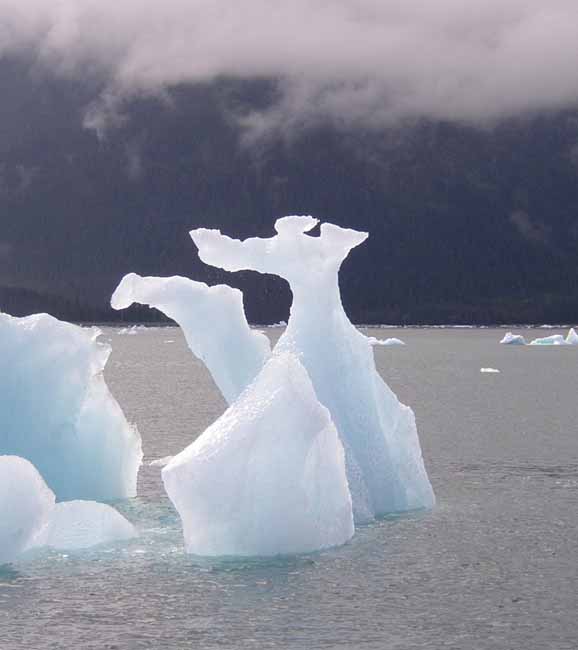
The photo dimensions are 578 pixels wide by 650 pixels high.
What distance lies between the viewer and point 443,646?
12.3 m

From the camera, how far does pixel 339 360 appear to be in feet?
63.1

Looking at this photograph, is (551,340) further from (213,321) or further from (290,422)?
(290,422)

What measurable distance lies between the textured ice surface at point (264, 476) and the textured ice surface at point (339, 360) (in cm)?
269

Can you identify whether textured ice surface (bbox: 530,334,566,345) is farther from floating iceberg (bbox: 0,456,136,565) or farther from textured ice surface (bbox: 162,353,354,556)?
floating iceberg (bbox: 0,456,136,565)

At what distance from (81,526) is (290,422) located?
349 centimetres

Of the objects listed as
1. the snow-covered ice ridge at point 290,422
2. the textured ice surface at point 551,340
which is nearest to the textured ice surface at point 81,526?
the snow-covered ice ridge at point 290,422

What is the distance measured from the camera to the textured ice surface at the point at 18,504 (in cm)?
1509

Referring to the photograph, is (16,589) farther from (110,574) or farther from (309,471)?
(309,471)

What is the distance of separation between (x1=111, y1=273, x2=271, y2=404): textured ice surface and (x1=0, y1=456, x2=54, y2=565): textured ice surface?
4688mm

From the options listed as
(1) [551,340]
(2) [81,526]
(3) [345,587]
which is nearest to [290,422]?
(3) [345,587]

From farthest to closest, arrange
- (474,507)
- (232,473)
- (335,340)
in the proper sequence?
(474,507)
(335,340)
(232,473)

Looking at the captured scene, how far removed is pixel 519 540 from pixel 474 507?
120 inches

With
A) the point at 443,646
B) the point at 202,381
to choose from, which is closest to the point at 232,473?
the point at 443,646

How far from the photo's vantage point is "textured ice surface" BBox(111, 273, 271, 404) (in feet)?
63.9
